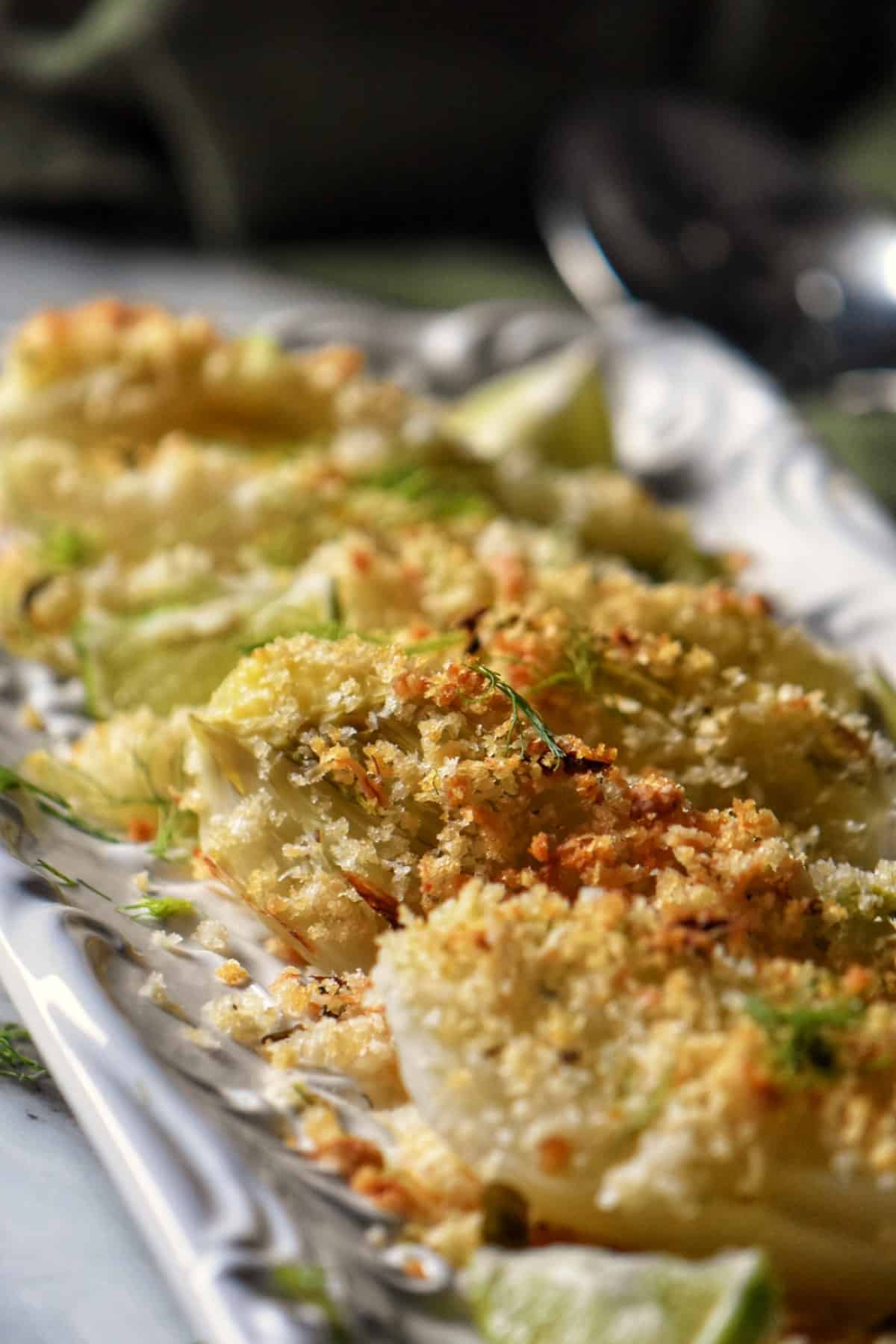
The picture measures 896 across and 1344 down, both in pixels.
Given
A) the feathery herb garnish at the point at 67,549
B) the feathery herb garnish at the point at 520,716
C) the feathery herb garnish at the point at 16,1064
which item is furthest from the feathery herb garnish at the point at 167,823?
the feathery herb garnish at the point at 67,549

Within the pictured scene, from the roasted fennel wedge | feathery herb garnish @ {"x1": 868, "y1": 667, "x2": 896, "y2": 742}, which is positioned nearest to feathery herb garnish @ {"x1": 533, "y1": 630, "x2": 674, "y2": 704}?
feathery herb garnish @ {"x1": 868, "y1": 667, "x2": 896, "y2": 742}

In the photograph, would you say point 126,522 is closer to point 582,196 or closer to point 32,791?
point 32,791

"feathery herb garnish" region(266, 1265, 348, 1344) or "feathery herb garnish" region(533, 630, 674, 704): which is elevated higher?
"feathery herb garnish" region(533, 630, 674, 704)

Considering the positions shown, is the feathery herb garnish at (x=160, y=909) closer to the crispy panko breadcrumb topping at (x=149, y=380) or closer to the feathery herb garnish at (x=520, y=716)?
the feathery herb garnish at (x=520, y=716)

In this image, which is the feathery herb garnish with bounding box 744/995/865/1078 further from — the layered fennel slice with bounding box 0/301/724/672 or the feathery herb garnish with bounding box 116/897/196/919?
the layered fennel slice with bounding box 0/301/724/672

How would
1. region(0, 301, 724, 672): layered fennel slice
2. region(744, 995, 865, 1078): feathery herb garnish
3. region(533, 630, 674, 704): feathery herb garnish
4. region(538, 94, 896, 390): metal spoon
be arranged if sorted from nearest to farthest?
region(744, 995, 865, 1078): feathery herb garnish < region(533, 630, 674, 704): feathery herb garnish < region(0, 301, 724, 672): layered fennel slice < region(538, 94, 896, 390): metal spoon

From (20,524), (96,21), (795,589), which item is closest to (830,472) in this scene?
(795,589)
